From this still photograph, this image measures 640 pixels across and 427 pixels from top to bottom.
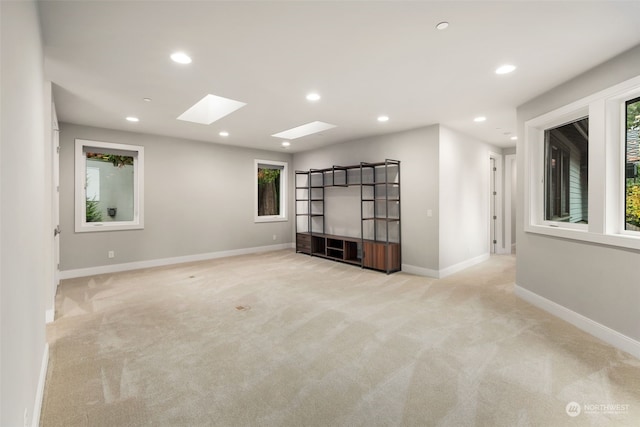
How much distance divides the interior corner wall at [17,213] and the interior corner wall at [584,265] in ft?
13.3

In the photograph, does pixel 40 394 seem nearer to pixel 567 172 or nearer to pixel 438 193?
pixel 438 193

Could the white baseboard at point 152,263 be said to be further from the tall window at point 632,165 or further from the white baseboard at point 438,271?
the tall window at point 632,165

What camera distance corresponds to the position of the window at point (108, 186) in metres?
4.99

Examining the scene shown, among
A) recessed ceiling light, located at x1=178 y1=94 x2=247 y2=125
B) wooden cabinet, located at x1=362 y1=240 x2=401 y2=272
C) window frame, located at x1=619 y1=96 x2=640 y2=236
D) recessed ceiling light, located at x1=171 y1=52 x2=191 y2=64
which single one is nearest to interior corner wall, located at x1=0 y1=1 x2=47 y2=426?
recessed ceiling light, located at x1=171 y1=52 x2=191 y2=64

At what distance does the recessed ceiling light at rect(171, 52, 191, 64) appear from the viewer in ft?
8.53

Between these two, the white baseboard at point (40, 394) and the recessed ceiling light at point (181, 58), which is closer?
the white baseboard at point (40, 394)

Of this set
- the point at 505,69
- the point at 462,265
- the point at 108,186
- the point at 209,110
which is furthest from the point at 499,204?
the point at 108,186

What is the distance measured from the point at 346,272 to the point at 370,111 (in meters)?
2.70

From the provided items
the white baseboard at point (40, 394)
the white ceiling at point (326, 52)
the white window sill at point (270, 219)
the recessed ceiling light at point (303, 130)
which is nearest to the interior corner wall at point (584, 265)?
the white ceiling at point (326, 52)

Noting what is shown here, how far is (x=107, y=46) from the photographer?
2480 millimetres

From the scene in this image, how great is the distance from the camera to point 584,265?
298 cm

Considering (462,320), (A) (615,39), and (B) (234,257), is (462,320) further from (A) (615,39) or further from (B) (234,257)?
(B) (234,257)

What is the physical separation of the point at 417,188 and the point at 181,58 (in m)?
3.97

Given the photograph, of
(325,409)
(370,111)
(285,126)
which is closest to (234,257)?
(285,126)
